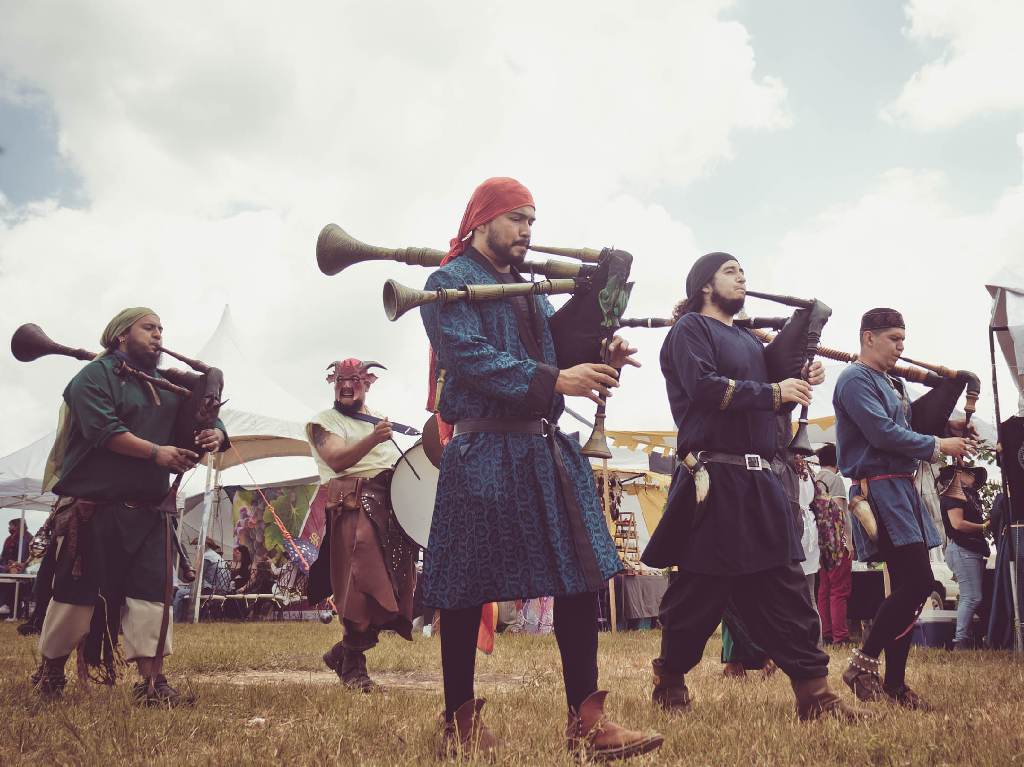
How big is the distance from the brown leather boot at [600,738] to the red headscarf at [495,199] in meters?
1.58

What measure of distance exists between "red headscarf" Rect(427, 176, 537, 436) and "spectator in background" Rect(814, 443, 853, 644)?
604 centimetres

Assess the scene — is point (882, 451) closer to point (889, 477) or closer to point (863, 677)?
point (889, 477)

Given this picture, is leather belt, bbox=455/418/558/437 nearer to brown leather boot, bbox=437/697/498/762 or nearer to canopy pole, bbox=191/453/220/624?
brown leather boot, bbox=437/697/498/762

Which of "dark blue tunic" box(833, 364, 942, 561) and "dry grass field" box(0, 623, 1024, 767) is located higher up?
"dark blue tunic" box(833, 364, 942, 561)

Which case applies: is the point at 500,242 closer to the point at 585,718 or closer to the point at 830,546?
the point at 585,718

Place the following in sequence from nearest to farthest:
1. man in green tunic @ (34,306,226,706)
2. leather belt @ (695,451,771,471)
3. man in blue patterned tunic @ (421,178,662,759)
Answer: man in blue patterned tunic @ (421,178,662,759) → leather belt @ (695,451,771,471) → man in green tunic @ (34,306,226,706)

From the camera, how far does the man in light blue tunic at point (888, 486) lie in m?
4.31

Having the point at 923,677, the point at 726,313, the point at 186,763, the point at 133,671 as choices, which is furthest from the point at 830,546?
the point at 186,763

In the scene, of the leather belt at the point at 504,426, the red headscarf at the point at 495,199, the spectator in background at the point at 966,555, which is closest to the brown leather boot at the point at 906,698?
the leather belt at the point at 504,426

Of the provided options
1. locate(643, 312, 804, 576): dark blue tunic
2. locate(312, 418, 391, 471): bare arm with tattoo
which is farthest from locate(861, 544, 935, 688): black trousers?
locate(312, 418, 391, 471): bare arm with tattoo

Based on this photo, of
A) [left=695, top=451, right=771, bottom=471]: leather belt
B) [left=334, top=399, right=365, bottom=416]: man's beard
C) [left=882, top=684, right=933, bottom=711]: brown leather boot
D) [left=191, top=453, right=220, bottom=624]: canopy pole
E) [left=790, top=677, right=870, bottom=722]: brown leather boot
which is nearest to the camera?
[left=790, top=677, right=870, bottom=722]: brown leather boot

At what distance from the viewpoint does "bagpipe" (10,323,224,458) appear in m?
4.72

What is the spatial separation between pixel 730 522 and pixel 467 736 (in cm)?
151

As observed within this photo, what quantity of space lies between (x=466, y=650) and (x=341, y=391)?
3.24m
